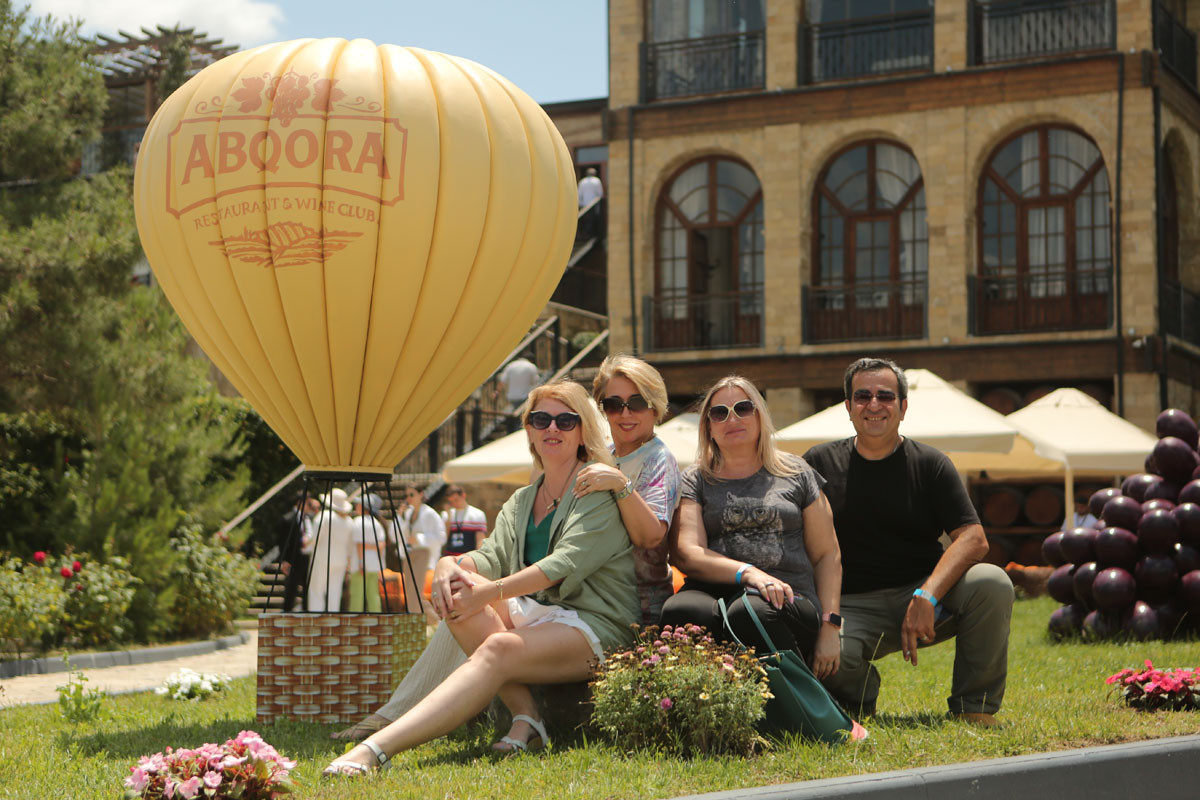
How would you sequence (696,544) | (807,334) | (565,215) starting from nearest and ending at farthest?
(696,544) < (565,215) < (807,334)

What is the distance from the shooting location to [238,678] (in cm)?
1126

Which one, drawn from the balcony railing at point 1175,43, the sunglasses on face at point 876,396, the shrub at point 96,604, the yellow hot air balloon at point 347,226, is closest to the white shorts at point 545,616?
the sunglasses on face at point 876,396

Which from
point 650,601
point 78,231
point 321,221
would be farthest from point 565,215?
point 78,231

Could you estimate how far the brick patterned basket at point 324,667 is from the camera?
7668 mm

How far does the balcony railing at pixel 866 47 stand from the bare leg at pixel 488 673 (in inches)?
756

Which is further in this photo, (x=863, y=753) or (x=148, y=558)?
(x=148, y=558)

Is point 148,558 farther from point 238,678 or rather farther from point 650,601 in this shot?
point 650,601

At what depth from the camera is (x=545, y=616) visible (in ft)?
20.0

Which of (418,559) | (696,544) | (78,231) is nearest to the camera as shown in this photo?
(696,544)

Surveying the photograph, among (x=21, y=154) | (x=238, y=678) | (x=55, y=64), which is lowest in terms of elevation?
(x=238, y=678)

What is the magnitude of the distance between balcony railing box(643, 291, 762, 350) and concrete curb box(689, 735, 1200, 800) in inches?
728

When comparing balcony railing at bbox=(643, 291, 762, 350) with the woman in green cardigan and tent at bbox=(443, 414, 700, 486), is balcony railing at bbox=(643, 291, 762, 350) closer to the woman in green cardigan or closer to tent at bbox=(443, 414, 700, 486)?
tent at bbox=(443, 414, 700, 486)

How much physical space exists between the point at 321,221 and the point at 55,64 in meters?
9.47

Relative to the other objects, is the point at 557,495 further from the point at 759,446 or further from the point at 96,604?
the point at 96,604
